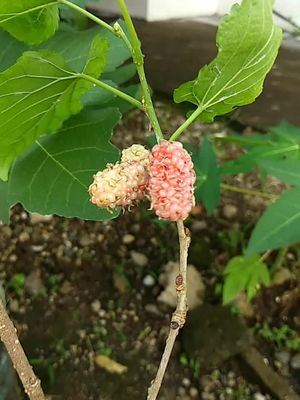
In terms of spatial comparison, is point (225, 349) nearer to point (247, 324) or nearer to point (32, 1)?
point (247, 324)

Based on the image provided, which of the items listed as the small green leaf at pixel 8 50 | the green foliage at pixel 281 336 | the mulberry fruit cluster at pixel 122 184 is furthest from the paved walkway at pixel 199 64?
the mulberry fruit cluster at pixel 122 184

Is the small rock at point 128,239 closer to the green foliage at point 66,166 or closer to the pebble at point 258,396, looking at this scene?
the pebble at point 258,396

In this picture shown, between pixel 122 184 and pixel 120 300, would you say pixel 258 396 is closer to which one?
pixel 120 300

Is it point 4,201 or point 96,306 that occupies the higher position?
point 4,201

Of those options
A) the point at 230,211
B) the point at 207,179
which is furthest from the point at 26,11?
the point at 230,211

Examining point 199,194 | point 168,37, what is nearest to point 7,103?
→ point 199,194

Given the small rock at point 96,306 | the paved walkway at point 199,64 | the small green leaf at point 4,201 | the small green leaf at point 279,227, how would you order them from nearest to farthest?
1. the small green leaf at point 4,201
2. the small green leaf at point 279,227
3. the small rock at point 96,306
4. the paved walkway at point 199,64

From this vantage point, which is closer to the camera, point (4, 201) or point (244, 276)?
point (4, 201)
